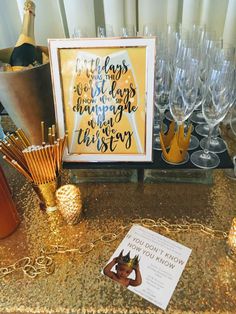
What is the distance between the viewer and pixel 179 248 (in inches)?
21.5

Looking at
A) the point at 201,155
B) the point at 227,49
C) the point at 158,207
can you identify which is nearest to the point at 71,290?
the point at 158,207

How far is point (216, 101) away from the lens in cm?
63

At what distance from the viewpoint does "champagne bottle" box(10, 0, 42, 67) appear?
0.66 meters

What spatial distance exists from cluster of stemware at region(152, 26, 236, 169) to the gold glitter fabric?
0.09 m

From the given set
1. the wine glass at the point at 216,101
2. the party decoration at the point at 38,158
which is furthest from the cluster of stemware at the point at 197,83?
the party decoration at the point at 38,158

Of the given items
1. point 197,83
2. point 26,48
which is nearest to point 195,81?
point 197,83

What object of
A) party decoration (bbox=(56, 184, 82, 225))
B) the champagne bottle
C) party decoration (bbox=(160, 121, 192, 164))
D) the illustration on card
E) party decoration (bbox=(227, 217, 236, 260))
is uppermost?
the champagne bottle

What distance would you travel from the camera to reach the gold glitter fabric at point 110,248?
0.48m

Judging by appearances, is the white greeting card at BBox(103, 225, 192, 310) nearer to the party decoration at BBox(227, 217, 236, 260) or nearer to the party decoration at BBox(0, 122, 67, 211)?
the party decoration at BBox(227, 217, 236, 260)

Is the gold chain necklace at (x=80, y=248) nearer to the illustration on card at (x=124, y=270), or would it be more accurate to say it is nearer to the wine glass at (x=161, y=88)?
the illustration on card at (x=124, y=270)

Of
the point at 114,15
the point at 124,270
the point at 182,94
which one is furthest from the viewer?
the point at 114,15

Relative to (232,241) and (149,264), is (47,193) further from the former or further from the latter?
(232,241)

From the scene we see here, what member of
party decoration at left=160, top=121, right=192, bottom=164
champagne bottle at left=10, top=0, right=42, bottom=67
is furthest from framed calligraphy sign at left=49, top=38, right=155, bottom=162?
champagne bottle at left=10, top=0, right=42, bottom=67

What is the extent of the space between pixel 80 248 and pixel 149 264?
13 cm
